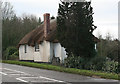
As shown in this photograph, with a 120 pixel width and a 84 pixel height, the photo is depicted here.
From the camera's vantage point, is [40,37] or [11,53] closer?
[40,37]

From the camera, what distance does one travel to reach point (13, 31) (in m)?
46.1

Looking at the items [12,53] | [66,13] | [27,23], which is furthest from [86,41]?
[27,23]

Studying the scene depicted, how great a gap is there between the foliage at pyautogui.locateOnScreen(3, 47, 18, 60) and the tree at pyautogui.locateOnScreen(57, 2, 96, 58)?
20650mm

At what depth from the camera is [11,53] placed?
143 ft

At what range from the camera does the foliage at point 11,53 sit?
1651 inches

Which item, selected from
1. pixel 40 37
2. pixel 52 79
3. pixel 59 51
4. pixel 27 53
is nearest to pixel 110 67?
pixel 52 79

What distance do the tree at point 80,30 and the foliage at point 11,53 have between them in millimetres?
20650

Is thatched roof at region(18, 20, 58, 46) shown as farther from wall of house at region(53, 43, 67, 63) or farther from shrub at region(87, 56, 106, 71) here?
shrub at region(87, 56, 106, 71)

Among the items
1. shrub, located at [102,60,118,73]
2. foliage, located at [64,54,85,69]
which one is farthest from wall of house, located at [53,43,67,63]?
shrub, located at [102,60,118,73]

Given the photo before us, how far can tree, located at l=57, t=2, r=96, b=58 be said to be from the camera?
22.6 m

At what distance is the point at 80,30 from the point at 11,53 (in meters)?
23.8

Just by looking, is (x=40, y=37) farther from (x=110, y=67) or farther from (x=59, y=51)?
(x=110, y=67)

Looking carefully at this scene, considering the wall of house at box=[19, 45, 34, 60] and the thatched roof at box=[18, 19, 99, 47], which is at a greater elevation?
the thatched roof at box=[18, 19, 99, 47]

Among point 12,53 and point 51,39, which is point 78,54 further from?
point 12,53
